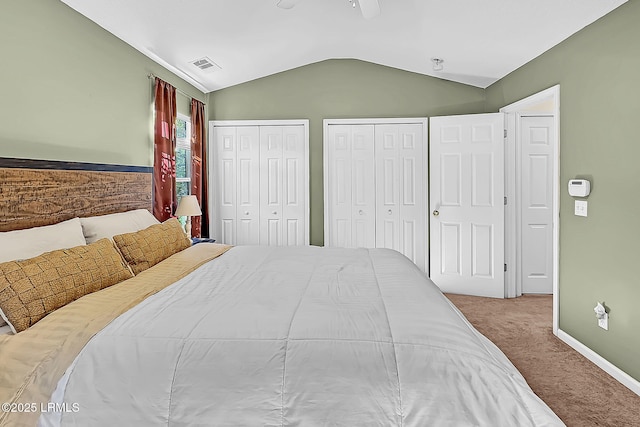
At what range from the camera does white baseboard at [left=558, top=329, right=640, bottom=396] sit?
2.40 m

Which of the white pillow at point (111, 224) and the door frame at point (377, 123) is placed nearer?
the white pillow at point (111, 224)

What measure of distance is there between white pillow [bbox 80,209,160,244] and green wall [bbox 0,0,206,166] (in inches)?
18.7

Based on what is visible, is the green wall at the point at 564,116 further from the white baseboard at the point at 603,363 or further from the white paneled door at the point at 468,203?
the white paneled door at the point at 468,203

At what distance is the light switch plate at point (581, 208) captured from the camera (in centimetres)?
286

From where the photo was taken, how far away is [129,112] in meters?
3.27

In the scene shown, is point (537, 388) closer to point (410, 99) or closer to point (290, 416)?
point (290, 416)

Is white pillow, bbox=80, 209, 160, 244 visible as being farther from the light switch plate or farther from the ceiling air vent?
the light switch plate

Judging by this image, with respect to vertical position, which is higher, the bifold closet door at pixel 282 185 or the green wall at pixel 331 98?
the green wall at pixel 331 98

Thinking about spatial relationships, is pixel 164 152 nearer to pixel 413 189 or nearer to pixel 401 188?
pixel 401 188

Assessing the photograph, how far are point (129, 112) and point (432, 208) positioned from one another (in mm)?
3324

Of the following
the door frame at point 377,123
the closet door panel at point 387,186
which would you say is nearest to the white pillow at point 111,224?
the door frame at point 377,123

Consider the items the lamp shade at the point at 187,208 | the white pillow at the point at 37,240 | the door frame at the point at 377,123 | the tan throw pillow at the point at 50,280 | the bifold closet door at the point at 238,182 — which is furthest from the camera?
the bifold closet door at the point at 238,182

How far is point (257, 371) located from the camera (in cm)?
128

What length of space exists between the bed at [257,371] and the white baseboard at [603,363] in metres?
1.61
